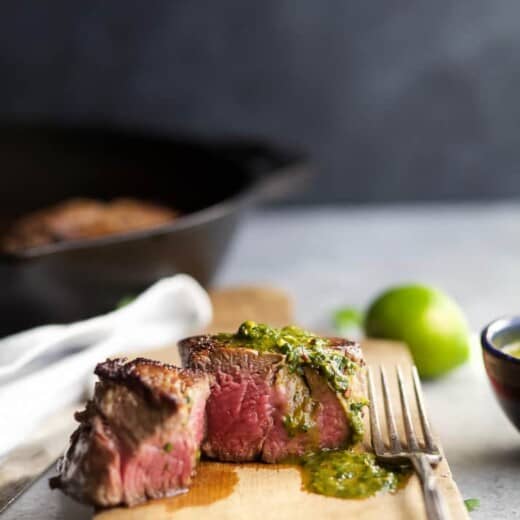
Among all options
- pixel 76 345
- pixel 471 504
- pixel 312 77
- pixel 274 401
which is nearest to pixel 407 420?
pixel 471 504

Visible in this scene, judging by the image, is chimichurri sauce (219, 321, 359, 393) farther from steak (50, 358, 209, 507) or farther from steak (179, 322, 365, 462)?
steak (50, 358, 209, 507)

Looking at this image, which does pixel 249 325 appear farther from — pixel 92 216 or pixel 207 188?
pixel 207 188

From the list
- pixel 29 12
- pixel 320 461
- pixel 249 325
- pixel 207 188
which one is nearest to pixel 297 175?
pixel 207 188

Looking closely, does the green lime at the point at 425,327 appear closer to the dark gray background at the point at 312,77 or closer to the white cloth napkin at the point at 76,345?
the white cloth napkin at the point at 76,345

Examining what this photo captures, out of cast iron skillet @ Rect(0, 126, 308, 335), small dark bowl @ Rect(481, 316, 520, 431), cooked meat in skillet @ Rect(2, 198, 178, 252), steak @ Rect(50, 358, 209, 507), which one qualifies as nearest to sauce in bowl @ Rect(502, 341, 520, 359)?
small dark bowl @ Rect(481, 316, 520, 431)

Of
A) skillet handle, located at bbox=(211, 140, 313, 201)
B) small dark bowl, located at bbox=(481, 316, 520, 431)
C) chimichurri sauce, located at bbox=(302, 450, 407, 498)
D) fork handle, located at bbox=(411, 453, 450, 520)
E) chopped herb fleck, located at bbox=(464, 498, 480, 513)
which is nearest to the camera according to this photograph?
fork handle, located at bbox=(411, 453, 450, 520)

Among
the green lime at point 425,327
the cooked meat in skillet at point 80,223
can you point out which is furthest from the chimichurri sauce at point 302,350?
the cooked meat in skillet at point 80,223
